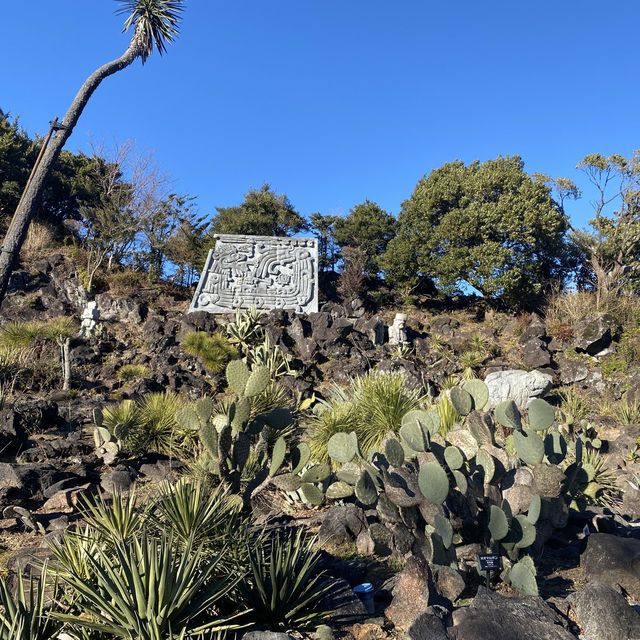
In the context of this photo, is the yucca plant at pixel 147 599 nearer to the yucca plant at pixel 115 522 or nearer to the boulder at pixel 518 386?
the yucca plant at pixel 115 522

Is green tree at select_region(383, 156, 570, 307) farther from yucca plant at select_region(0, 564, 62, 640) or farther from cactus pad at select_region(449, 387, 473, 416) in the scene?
yucca plant at select_region(0, 564, 62, 640)

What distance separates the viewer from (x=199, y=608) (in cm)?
264

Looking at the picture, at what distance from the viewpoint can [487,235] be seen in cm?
1794

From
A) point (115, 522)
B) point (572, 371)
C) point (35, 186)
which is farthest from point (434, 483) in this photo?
point (572, 371)

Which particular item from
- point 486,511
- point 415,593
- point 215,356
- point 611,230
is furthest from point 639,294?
point 415,593

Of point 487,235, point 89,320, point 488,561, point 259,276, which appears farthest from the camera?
point 487,235

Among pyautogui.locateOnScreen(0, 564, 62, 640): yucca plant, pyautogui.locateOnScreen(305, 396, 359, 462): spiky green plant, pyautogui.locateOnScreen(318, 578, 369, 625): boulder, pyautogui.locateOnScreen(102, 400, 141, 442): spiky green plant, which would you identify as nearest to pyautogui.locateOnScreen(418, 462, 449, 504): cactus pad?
pyautogui.locateOnScreen(318, 578, 369, 625): boulder

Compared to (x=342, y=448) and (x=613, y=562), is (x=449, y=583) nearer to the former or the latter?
(x=342, y=448)

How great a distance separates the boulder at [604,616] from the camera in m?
2.94

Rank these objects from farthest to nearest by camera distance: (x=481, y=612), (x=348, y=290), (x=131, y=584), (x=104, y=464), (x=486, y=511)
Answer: (x=348, y=290) → (x=104, y=464) → (x=486, y=511) → (x=481, y=612) → (x=131, y=584)

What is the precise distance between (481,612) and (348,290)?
15991mm

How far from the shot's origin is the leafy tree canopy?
21719 millimetres

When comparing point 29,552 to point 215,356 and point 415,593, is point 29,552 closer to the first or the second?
point 415,593

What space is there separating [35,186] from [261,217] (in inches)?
558
